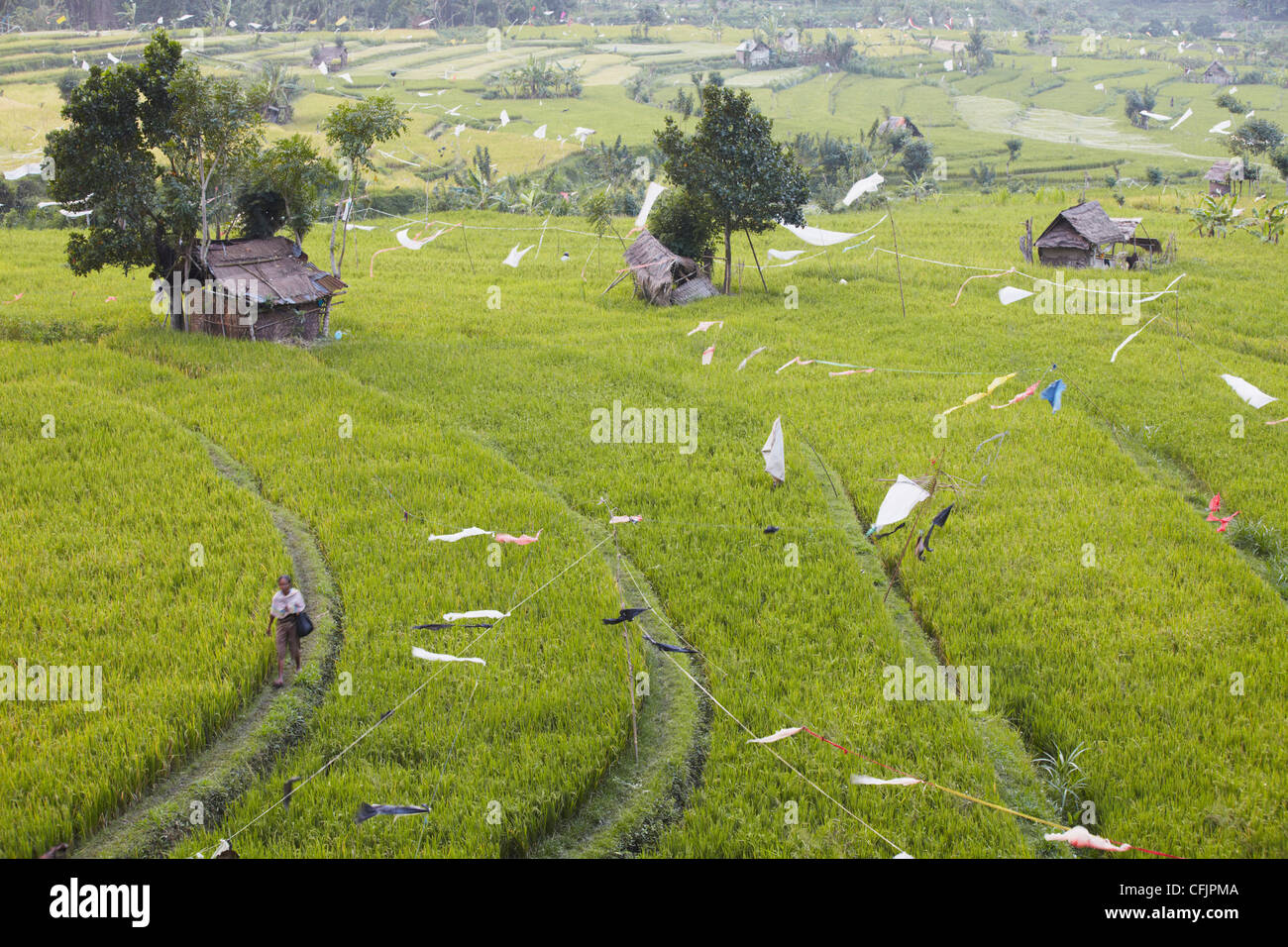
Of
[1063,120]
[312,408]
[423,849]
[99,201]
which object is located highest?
[1063,120]

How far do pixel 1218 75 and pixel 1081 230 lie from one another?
8490 cm

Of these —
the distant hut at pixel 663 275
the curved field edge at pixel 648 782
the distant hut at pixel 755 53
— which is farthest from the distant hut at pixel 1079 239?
the distant hut at pixel 755 53

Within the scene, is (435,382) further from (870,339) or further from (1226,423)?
(1226,423)

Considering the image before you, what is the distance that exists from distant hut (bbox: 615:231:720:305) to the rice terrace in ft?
0.42

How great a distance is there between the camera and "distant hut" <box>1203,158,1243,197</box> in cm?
4162

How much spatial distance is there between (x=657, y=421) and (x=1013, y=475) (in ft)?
19.2

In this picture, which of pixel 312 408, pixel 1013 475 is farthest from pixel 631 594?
pixel 312 408

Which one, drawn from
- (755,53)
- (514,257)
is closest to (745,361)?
(514,257)

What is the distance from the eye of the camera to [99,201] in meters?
18.8

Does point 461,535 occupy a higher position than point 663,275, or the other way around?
point 663,275

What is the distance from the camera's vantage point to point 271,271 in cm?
2033

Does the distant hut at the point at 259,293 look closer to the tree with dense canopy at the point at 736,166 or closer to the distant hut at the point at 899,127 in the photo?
the tree with dense canopy at the point at 736,166

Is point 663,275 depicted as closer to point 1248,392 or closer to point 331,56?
point 1248,392

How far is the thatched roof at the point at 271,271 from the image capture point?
19.7m
